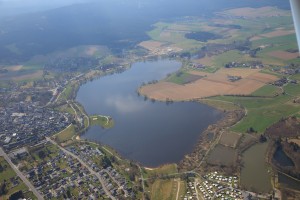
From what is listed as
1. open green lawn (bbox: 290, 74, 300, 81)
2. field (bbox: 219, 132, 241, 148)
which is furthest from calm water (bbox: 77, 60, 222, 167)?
open green lawn (bbox: 290, 74, 300, 81)

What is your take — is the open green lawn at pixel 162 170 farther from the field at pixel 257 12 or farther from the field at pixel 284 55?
the field at pixel 257 12

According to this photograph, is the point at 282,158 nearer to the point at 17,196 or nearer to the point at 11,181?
the point at 17,196

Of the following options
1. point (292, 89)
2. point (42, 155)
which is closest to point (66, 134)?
point (42, 155)

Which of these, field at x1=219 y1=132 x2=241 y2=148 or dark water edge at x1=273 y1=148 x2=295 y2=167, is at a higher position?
field at x1=219 y1=132 x2=241 y2=148

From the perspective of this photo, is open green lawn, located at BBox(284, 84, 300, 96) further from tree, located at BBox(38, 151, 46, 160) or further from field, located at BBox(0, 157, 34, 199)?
field, located at BBox(0, 157, 34, 199)

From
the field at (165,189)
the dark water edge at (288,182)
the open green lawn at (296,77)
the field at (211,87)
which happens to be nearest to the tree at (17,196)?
the field at (165,189)

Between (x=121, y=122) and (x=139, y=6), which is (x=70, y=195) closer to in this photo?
(x=121, y=122)
